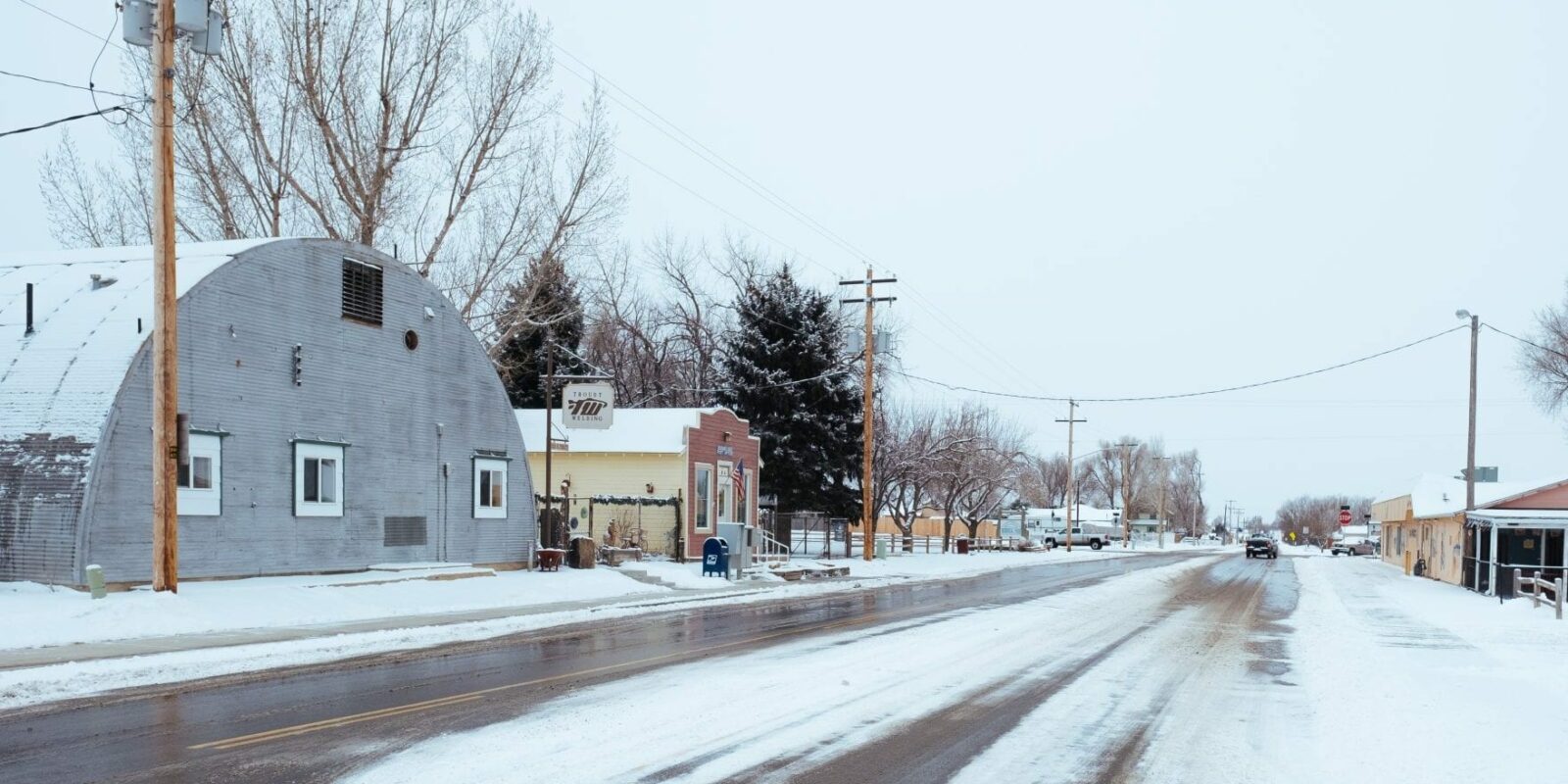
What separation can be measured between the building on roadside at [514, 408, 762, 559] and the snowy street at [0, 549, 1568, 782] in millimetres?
17044

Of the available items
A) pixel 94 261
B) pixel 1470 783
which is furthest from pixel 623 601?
pixel 1470 783

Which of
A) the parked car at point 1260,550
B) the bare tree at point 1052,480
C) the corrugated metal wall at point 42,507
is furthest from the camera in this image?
the bare tree at point 1052,480

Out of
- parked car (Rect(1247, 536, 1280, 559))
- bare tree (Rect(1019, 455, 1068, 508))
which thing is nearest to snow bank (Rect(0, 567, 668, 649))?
parked car (Rect(1247, 536, 1280, 559))

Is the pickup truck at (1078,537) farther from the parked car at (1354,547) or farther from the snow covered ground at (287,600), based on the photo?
the snow covered ground at (287,600)

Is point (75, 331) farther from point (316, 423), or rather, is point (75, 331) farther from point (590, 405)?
point (590, 405)

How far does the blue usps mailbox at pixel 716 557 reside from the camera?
32281 millimetres

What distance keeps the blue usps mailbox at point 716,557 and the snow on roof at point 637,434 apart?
5.88 m

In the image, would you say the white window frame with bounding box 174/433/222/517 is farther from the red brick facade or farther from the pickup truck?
the pickup truck

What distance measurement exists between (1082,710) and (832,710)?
2.39 meters

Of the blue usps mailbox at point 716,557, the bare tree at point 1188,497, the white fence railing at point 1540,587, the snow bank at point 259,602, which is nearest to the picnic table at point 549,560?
the snow bank at point 259,602

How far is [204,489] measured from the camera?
21.3m

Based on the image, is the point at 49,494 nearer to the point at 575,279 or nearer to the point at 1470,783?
the point at 1470,783

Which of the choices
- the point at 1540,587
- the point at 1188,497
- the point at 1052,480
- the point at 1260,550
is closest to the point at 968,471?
the point at 1260,550

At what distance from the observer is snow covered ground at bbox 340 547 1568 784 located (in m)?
9.11
